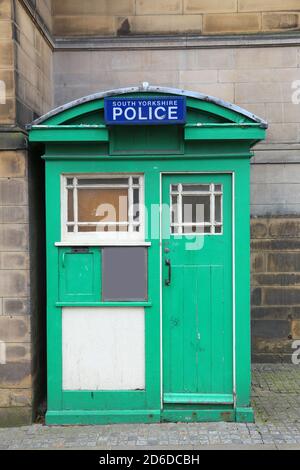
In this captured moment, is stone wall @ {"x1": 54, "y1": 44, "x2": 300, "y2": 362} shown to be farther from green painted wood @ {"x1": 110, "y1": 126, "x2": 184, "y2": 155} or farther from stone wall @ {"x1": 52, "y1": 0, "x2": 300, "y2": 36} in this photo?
green painted wood @ {"x1": 110, "y1": 126, "x2": 184, "y2": 155}

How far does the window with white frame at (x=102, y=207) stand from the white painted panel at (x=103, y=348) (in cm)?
73

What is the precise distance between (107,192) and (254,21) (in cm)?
337

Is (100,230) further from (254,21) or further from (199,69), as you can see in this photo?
(254,21)

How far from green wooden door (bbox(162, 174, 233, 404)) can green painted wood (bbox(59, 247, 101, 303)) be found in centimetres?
64

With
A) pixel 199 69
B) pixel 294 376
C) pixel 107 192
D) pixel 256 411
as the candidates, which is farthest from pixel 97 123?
pixel 294 376

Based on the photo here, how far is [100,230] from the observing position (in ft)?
14.9

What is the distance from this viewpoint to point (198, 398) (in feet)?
14.7

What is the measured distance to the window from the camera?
177 inches

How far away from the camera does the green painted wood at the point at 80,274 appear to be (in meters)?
4.48

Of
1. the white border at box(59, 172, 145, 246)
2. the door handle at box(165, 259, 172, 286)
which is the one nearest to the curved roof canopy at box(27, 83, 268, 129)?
the white border at box(59, 172, 145, 246)

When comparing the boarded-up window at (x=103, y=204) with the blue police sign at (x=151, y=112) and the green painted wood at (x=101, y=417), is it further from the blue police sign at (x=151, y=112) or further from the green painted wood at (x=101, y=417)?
the green painted wood at (x=101, y=417)

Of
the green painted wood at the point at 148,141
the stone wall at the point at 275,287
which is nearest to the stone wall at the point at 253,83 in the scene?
the stone wall at the point at 275,287

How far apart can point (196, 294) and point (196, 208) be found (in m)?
0.82

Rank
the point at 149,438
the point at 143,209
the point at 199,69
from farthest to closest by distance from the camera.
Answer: the point at 199,69 < the point at 143,209 < the point at 149,438
